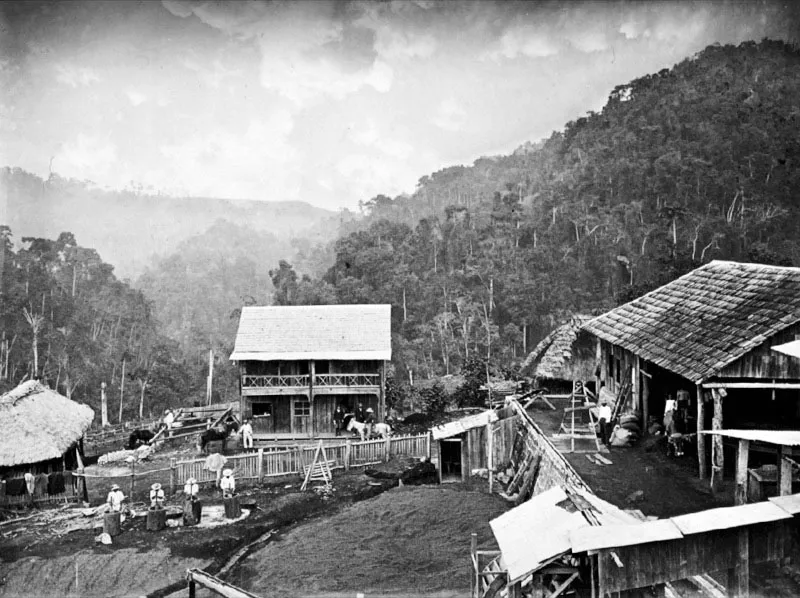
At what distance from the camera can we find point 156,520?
12883 mm

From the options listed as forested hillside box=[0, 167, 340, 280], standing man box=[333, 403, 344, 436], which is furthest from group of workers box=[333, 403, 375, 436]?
forested hillside box=[0, 167, 340, 280]

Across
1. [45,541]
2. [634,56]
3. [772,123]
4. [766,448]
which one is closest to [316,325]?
[45,541]

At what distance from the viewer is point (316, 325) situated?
21.8m

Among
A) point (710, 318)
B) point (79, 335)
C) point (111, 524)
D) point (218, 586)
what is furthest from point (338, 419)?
point (79, 335)

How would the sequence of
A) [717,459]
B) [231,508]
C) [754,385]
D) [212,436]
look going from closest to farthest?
[717,459], [754,385], [231,508], [212,436]

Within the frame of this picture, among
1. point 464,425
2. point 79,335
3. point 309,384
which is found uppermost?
point 79,335

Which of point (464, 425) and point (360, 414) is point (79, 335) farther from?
point (464, 425)

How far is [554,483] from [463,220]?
126 feet

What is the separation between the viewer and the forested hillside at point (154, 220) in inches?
2362

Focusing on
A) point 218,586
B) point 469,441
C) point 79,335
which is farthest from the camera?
point 79,335

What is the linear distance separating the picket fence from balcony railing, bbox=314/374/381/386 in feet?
12.7

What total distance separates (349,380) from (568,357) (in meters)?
7.48

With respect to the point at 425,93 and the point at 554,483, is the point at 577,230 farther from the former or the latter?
the point at 554,483

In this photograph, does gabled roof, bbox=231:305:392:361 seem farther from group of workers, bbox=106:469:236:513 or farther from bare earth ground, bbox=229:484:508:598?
bare earth ground, bbox=229:484:508:598
